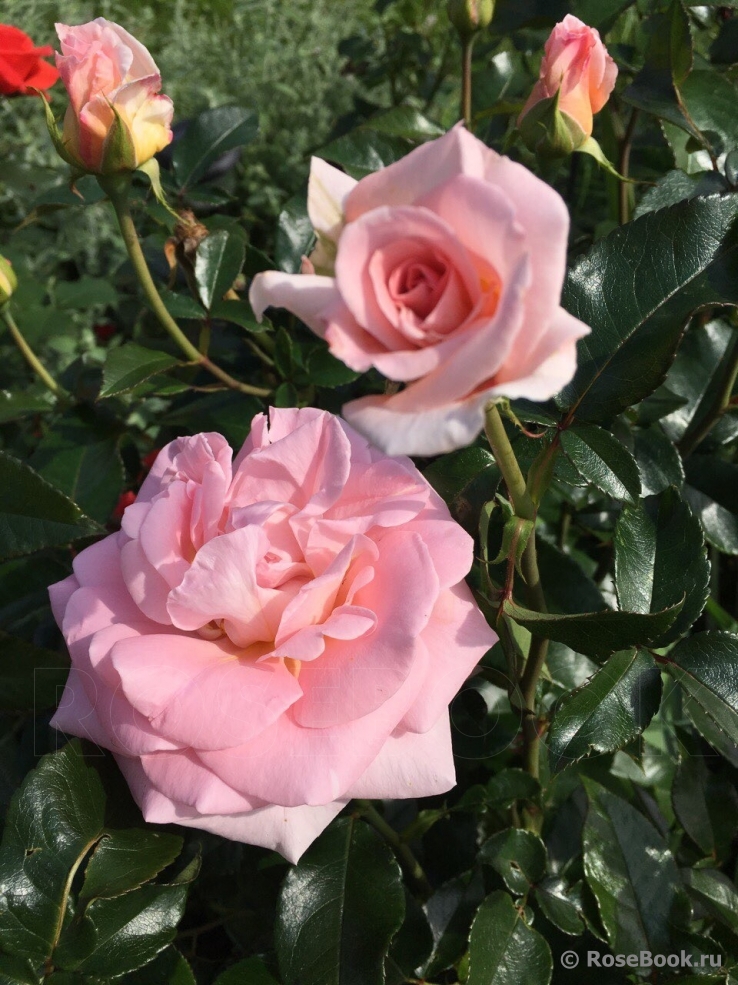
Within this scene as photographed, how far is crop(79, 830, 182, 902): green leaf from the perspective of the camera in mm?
525

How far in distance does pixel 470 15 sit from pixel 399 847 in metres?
0.81

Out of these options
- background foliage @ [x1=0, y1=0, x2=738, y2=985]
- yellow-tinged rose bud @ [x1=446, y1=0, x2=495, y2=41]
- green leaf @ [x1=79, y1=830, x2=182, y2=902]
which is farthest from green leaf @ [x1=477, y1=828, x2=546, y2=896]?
yellow-tinged rose bud @ [x1=446, y1=0, x2=495, y2=41]

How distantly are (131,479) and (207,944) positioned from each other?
1.83 feet

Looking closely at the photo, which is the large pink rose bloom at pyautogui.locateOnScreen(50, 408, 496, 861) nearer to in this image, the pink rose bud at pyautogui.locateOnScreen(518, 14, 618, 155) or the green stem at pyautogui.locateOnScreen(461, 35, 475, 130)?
the pink rose bud at pyautogui.locateOnScreen(518, 14, 618, 155)

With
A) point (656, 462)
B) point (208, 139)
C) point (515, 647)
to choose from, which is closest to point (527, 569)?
point (515, 647)

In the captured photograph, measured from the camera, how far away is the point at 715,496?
2.69ft

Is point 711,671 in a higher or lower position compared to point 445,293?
lower

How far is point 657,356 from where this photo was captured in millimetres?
542

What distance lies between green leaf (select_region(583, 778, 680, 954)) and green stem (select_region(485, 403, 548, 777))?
7cm

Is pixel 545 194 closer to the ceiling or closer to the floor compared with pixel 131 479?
closer to the ceiling

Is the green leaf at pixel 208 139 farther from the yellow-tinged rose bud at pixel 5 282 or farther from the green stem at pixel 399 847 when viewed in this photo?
the green stem at pixel 399 847

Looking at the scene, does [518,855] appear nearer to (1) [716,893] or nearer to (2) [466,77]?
(1) [716,893]

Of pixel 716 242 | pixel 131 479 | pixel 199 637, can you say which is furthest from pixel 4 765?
pixel 716 242

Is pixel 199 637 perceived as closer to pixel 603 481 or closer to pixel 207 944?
pixel 603 481
